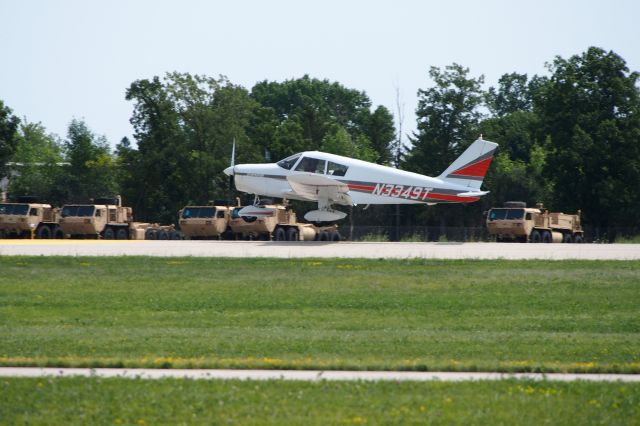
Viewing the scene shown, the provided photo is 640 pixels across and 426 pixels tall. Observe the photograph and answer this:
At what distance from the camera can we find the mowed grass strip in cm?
1538

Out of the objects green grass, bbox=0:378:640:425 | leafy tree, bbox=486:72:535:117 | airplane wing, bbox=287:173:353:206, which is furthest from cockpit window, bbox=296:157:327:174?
leafy tree, bbox=486:72:535:117

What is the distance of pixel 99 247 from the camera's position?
123 feet

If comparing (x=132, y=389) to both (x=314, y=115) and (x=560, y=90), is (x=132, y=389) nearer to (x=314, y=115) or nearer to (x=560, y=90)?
(x=560, y=90)

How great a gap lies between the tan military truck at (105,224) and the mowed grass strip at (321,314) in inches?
594

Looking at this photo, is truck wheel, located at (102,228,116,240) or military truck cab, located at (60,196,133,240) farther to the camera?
truck wheel, located at (102,228,116,240)

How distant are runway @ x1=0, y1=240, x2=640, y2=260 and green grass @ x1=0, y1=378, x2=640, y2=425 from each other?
816 inches

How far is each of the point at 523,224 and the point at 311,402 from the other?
3590 centimetres

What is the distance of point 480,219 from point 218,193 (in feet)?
56.7

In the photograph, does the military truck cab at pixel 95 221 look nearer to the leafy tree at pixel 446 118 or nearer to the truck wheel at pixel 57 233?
the truck wheel at pixel 57 233

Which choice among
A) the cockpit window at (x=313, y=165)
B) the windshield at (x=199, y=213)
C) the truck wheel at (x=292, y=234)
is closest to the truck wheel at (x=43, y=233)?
the windshield at (x=199, y=213)

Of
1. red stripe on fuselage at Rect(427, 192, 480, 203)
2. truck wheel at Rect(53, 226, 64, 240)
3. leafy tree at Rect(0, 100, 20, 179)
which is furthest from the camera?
leafy tree at Rect(0, 100, 20, 179)

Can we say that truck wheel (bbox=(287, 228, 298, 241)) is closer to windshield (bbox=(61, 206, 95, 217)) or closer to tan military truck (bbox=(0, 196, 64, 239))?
windshield (bbox=(61, 206, 95, 217))

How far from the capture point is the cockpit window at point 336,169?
137 ft

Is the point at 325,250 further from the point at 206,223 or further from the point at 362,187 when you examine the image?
the point at 206,223
